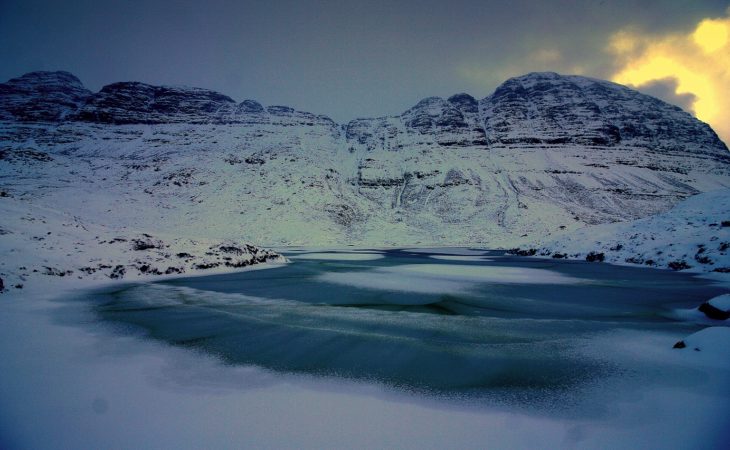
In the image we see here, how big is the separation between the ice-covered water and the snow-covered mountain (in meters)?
16.9

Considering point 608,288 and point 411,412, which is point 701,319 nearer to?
point 608,288

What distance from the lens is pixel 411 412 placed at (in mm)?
1896

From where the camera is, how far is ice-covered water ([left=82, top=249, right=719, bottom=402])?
2527 mm

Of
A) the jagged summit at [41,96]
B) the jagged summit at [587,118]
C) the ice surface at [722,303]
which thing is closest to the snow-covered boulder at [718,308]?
the ice surface at [722,303]

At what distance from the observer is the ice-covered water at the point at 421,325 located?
2.53 meters

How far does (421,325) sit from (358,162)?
49.5 meters

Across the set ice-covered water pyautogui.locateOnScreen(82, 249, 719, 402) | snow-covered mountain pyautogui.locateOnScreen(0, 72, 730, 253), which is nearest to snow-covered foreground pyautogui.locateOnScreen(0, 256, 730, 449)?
ice-covered water pyautogui.locateOnScreen(82, 249, 719, 402)

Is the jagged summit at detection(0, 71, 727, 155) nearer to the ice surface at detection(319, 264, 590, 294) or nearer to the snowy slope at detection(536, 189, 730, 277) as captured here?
the snowy slope at detection(536, 189, 730, 277)

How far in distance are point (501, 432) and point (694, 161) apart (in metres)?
73.1

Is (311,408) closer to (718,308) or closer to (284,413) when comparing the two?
(284,413)

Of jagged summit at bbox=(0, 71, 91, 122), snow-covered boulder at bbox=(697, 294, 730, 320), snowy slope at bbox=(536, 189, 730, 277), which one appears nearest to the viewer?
snow-covered boulder at bbox=(697, 294, 730, 320)

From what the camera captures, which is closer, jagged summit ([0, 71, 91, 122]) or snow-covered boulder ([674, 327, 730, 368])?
snow-covered boulder ([674, 327, 730, 368])

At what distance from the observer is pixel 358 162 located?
171ft

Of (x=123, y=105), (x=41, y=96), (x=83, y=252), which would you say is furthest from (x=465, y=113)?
(x=41, y=96)
